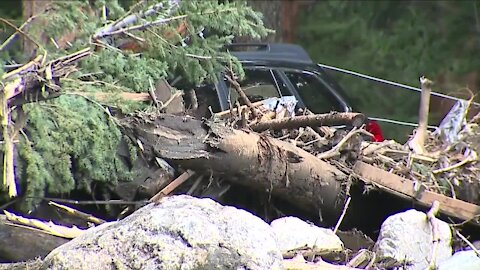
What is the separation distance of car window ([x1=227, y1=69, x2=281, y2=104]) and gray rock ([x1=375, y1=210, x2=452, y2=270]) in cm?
169

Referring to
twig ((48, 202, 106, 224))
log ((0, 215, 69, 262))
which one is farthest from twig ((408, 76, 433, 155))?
log ((0, 215, 69, 262))

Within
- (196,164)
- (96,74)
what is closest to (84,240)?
(196,164)

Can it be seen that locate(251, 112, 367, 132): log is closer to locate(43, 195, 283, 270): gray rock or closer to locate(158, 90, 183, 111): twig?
locate(158, 90, 183, 111): twig

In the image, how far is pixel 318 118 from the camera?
19.7 ft

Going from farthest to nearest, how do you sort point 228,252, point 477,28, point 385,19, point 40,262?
1. point 385,19
2. point 477,28
3. point 40,262
4. point 228,252

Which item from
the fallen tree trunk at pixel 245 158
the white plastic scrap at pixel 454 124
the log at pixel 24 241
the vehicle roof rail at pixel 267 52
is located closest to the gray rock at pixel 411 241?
the fallen tree trunk at pixel 245 158

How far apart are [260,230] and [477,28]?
420 inches

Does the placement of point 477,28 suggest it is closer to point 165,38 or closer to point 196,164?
point 165,38

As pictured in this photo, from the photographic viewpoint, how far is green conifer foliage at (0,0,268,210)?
5094 mm

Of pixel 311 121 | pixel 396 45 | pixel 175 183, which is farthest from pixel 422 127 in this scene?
pixel 396 45

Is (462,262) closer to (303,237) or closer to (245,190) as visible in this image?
(303,237)

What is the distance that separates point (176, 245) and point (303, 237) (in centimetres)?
143

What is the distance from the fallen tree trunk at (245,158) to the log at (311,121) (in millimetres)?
248

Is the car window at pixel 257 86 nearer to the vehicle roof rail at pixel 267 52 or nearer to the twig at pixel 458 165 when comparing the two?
the vehicle roof rail at pixel 267 52
